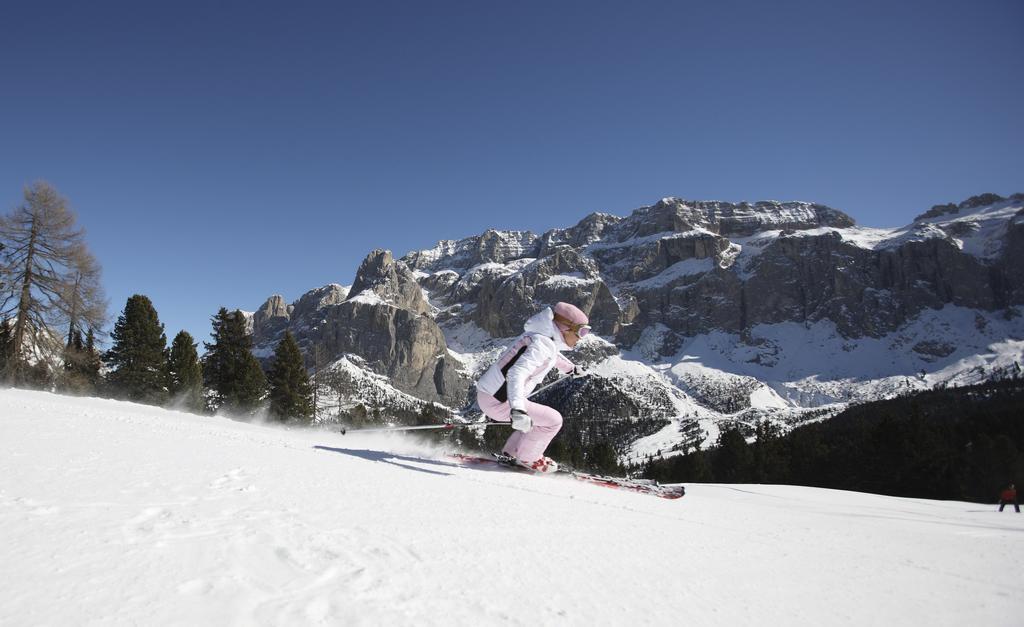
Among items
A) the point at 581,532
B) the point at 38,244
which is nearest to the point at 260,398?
the point at 38,244

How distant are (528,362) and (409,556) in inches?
188

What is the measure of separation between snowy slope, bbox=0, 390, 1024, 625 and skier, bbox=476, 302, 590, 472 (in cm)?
227

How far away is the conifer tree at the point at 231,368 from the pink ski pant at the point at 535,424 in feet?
113

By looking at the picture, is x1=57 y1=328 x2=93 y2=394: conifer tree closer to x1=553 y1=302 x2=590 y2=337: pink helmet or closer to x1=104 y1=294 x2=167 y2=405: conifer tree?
x1=104 y1=294 x2=167 y2=405: conifer tree

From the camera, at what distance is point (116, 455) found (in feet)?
17.3

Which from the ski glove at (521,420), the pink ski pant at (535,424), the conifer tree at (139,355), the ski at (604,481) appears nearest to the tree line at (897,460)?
the ski at (604,481)

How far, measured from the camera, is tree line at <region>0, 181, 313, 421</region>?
811 inches

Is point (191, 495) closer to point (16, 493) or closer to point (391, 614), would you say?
point (16, 493)

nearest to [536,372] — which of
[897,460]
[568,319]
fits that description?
[568,319]

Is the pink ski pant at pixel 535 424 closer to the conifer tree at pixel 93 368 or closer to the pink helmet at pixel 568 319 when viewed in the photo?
the pink helmet at pixel 568 319

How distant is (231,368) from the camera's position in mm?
37375

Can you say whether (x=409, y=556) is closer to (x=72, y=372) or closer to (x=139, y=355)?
(x=72, y=372)

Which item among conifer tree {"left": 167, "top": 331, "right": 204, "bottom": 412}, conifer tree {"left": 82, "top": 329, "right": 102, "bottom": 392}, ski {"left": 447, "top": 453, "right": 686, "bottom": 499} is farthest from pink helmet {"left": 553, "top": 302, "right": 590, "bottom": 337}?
conifer tree {"left": 167, "top": 331, "right": 204, "bottom": 412}

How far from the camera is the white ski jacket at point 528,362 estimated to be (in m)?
7.42
